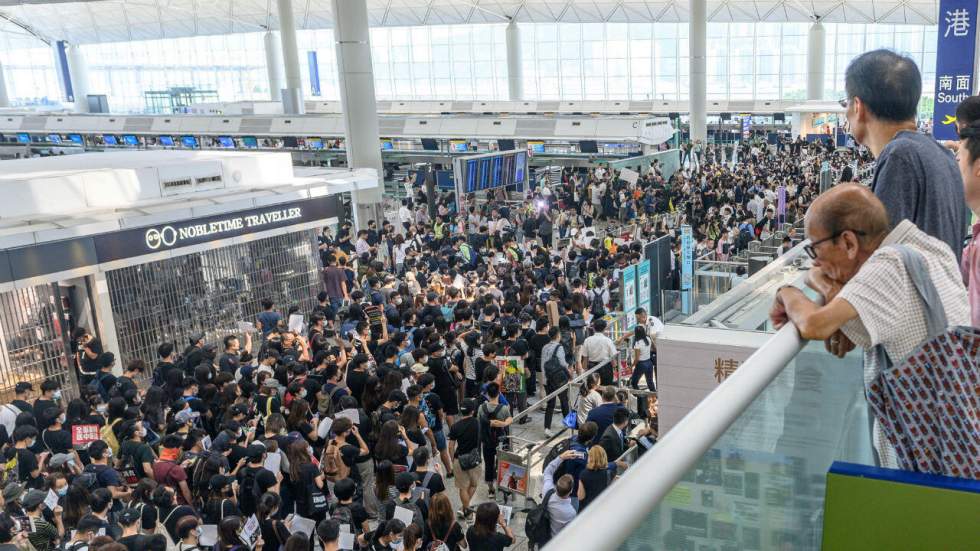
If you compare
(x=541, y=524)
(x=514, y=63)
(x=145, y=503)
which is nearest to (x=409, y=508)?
(x=541, y=524)

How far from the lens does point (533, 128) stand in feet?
88.5

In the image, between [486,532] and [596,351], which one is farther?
[596,351]

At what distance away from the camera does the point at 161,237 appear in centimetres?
1217

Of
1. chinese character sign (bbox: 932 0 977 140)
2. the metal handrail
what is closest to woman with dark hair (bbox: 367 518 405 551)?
the metal handrail

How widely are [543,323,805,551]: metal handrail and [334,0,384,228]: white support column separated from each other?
1930cm

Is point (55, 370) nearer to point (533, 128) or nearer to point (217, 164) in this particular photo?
point (217, 164)

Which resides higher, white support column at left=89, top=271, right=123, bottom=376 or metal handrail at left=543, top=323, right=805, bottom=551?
metal handrail at left=543, top=323, right=805, bottom=551

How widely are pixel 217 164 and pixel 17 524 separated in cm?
838

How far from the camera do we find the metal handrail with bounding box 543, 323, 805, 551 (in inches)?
36.1

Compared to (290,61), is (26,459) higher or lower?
lower

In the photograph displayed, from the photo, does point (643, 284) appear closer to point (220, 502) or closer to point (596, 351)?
point (596, 351)

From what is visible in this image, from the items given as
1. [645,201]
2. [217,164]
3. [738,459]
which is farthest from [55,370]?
[645,201]

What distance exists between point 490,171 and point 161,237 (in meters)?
10.7

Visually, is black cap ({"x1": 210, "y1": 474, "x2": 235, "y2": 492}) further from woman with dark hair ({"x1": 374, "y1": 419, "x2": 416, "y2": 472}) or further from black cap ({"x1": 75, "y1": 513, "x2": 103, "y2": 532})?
woman with dark hair ({"x1": 374, "y1": 419, "x2": 416, "y2": 472})
